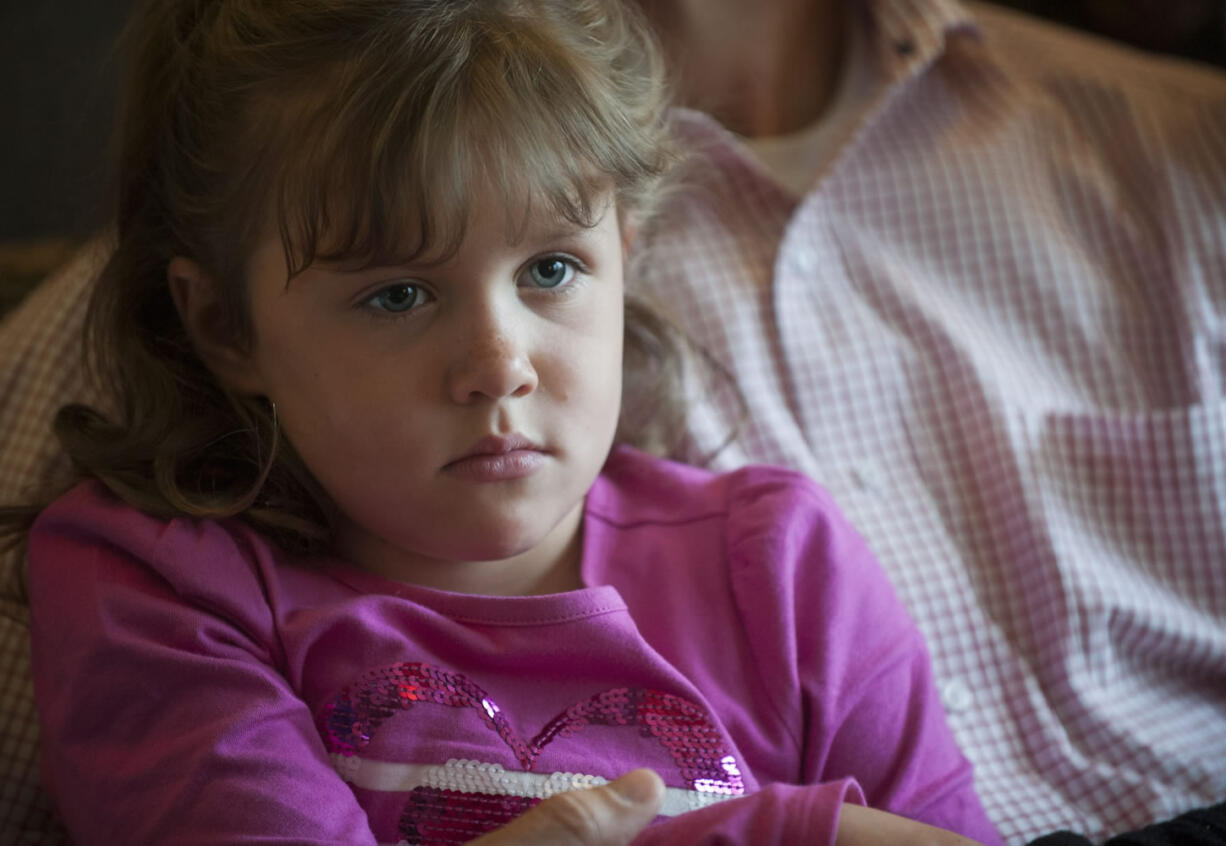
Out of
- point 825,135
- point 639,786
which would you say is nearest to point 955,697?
point 639,786

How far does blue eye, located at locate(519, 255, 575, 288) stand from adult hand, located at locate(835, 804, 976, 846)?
16.3 inches

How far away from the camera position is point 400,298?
2.65 ft

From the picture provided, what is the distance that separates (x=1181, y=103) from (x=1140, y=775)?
0.77 metres

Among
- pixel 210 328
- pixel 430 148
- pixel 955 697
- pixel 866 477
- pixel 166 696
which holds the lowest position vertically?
pixel 955 697

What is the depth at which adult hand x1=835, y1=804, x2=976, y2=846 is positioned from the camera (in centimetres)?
76

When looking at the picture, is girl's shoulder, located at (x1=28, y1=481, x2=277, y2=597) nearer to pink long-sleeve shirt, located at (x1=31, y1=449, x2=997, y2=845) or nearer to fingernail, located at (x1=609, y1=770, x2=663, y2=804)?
pink long-sleeve shirt, located at (x1=31, y1=449, x2=997, y2=845)

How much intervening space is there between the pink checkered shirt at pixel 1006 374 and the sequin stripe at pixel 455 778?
32 cm

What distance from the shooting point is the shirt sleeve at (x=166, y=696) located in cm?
74

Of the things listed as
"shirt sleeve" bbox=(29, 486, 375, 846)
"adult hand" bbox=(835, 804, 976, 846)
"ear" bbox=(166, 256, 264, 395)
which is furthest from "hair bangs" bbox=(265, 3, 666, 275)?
"adult hand" bbox=(835, 804, 976, 846)

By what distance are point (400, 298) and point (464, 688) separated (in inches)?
11.2

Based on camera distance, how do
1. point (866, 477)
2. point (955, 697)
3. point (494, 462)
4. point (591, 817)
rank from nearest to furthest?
point (591, 817) < point (494, 462) < point (955, 697) < point (866, 477)

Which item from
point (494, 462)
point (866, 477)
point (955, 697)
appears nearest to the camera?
point (494, 462)

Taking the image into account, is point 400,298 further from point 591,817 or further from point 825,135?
point 825,135

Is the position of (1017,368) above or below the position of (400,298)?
below
